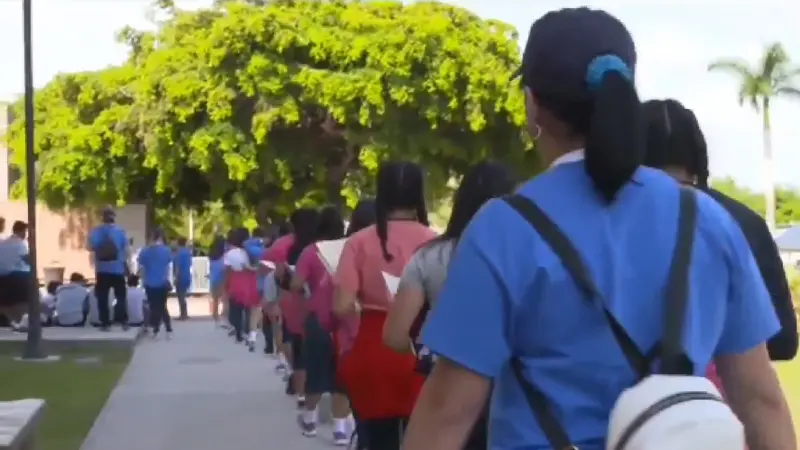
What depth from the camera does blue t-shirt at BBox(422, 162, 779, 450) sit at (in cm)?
240

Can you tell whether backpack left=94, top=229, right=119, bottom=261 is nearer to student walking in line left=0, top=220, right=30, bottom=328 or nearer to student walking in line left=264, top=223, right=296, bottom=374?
student walking in line left=0, top=220, right=30, bottom=328

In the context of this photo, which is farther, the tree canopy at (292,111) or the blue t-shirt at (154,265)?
the tree canopy at (292,111)

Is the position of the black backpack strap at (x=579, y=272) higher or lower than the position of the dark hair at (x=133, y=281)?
higher

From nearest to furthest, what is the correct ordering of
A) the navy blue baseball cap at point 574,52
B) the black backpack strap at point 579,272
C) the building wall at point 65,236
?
the black backpack strap at point 579,272
the navy blue baseball cap at point 574,52
the building wall at point 65,236

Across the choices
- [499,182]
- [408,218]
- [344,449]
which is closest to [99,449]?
[344,449]

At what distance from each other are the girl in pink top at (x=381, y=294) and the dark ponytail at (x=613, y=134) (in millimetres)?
4089

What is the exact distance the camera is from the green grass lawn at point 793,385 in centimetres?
1228

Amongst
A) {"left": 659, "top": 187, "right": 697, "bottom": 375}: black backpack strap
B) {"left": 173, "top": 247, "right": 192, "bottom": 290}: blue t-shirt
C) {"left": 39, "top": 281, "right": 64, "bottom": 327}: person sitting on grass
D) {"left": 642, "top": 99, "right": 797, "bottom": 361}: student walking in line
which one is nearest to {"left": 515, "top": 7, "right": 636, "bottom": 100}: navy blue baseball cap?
{"left": 659, "top": 187, "right": 697, "bottom": 375}: black backpack strap

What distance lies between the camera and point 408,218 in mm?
6699

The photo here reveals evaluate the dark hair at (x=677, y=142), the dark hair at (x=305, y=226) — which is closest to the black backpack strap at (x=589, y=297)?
the dark hair at (x=677, y=142)

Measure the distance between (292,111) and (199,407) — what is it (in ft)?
81.0

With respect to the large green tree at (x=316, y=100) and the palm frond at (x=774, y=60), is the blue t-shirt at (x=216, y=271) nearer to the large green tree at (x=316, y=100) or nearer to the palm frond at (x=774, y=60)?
the large green tree at (x=316, y=100)

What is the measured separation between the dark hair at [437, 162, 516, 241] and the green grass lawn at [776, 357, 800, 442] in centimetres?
620

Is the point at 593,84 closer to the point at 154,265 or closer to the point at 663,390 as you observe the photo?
the point at 663,390
